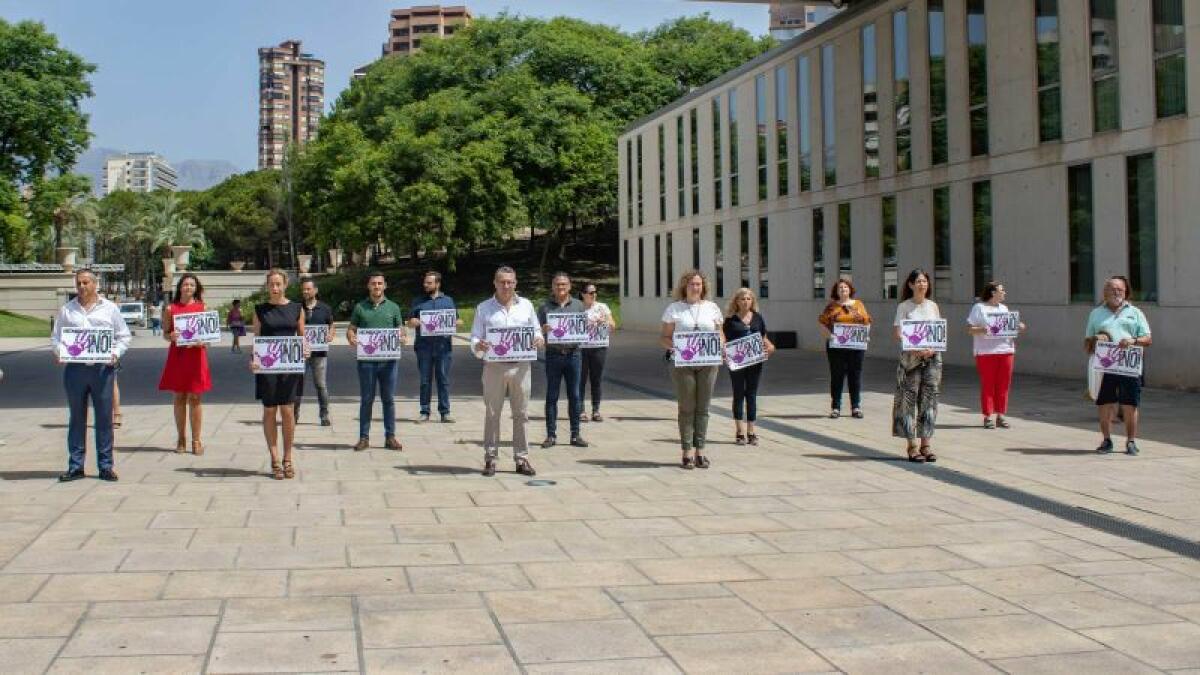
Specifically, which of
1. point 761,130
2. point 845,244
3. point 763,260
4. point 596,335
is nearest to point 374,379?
point 596,335

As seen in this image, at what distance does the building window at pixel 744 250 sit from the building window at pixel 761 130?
1402mm

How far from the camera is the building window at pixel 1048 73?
22.2 metres

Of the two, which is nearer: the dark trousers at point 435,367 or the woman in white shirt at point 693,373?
the woman in white shirt at point 693,373

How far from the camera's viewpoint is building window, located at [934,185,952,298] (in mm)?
25984

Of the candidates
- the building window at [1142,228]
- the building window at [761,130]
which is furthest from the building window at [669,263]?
the building window at [1142,228]

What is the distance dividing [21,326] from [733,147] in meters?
41.2

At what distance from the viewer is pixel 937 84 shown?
86.5 feet

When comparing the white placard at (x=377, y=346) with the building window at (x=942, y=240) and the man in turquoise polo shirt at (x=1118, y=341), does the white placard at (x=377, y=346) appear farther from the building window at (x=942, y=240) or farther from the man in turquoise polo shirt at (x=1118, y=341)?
the building window at (x=942, y=240)

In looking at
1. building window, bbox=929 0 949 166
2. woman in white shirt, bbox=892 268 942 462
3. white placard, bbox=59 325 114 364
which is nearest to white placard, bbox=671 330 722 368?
woman in white shirt, bbox=892 268 942 462

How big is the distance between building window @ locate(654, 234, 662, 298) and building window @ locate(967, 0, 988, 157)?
22.0m

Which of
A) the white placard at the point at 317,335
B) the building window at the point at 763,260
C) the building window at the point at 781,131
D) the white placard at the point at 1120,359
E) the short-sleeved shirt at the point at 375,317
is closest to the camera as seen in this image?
the white placard at the point at 1120,359

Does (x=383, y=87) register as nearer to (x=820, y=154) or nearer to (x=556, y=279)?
(x=820, y=154)

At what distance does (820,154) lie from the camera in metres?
32.1

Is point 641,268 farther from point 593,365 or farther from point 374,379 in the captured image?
point 374,379
